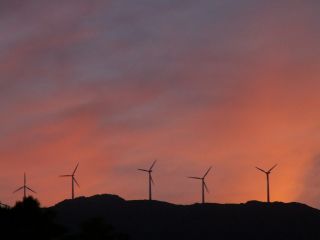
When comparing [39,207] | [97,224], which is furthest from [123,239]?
[39,207]

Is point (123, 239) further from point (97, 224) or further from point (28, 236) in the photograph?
point (28, 236)

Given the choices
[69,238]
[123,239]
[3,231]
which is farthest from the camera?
[123,239]

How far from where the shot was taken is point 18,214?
121125 mm

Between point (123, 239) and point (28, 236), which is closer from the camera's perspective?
point (28, 236)

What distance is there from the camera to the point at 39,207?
12112 cm

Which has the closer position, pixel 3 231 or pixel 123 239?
pixel 3 231

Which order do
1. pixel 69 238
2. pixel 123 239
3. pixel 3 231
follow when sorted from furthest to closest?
pixel 123 239, pixel 69 238, pixel 3 231

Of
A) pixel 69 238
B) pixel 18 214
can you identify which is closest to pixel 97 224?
pixel 69 238

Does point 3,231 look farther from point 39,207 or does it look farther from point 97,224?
point 97,224

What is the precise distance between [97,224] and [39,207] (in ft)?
49.5

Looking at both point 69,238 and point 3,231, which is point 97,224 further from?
point 3,231

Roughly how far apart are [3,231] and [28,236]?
11.5 feet

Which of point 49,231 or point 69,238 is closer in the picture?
point 49,231

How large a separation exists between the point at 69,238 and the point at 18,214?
9799 mm
